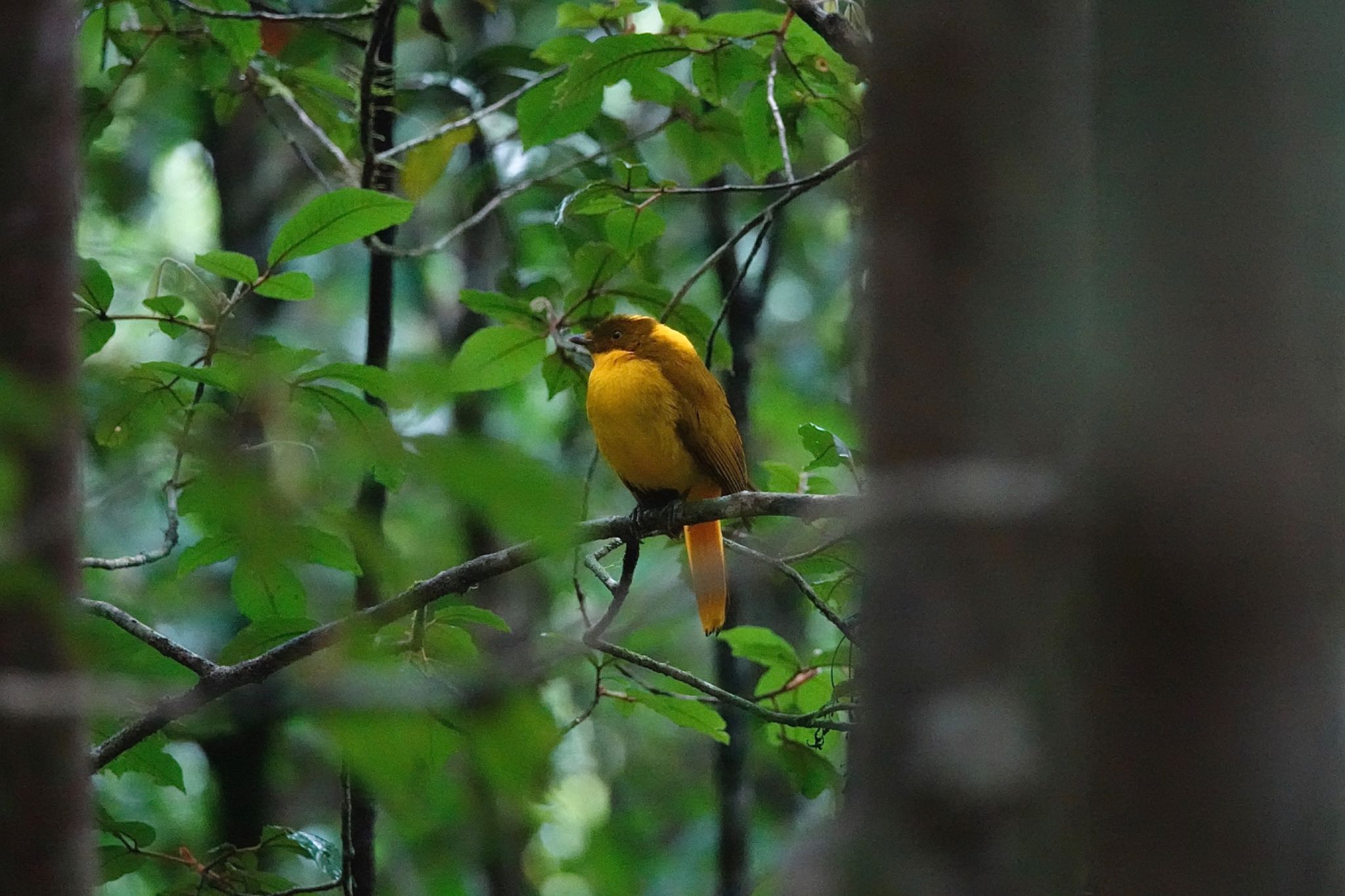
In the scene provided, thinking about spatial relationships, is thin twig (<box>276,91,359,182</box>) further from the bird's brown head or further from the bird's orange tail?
the bird's orange tail

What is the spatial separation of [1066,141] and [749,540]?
320 cm

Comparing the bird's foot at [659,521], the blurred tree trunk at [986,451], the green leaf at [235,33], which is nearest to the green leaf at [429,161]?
the green leaf at [235,33]

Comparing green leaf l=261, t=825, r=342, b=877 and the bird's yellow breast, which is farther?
the bird's yellow breast

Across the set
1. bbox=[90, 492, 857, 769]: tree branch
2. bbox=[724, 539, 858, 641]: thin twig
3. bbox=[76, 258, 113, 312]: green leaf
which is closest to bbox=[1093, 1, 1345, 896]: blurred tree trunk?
bbox=[90, 492, 857, 769]: tree branch

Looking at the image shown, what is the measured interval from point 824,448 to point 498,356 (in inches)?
33.7

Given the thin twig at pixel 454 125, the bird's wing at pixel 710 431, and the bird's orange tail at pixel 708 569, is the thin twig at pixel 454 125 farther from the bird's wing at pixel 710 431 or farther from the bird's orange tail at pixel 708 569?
the bird's orange tail at pixel 708 569

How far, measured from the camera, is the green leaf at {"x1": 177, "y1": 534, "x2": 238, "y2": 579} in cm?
271

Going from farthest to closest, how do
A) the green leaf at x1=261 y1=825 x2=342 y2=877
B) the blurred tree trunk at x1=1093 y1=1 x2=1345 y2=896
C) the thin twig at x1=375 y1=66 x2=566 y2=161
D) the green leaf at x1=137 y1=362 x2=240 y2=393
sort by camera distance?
the thin twig at x1=375 y1=66 x2=566 y2=161
the green leaf at x1=261 y1=825 x2=342 y2=877
the green leaf at x1=137 y1=362 x2=240 y2=393
the blurred tree trunk at x1=1093 y1=1 x2=1345 y2=896

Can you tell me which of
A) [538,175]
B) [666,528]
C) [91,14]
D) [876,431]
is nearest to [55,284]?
[876,431]

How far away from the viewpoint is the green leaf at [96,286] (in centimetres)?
263

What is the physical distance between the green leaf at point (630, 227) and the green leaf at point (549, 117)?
0.24 metres

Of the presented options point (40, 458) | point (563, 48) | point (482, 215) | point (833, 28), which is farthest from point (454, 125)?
point (40, 458)

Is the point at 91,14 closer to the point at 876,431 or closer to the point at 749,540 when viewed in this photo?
the point at 749,540

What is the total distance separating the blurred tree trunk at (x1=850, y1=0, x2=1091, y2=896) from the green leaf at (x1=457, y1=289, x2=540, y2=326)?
2.37 metres
